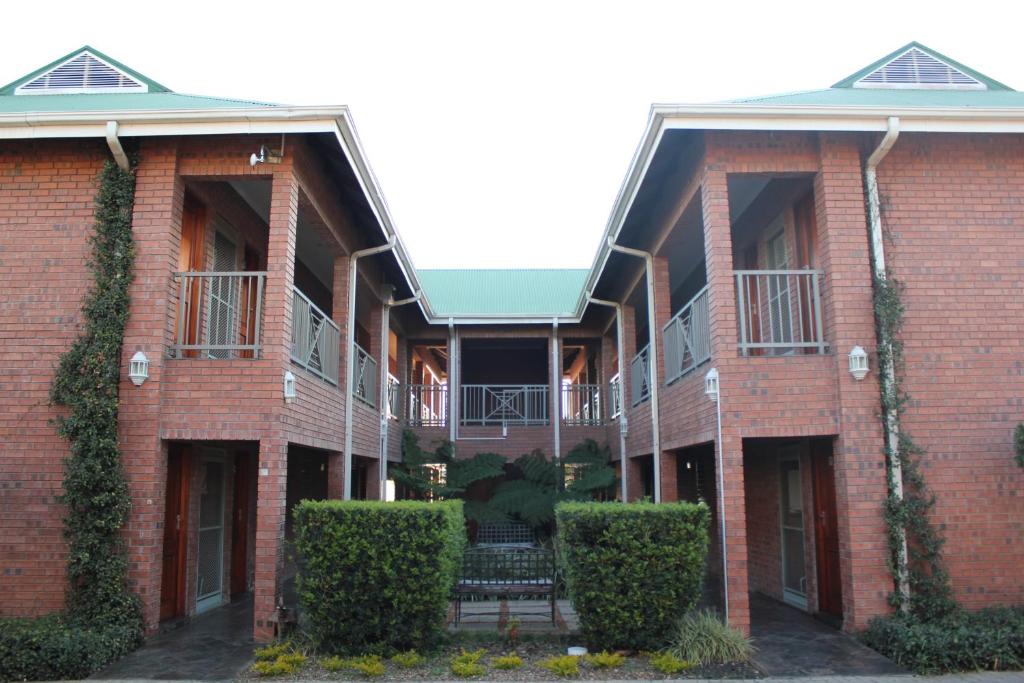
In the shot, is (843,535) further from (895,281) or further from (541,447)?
(541,447)

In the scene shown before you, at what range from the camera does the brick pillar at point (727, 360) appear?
7367 millimetres

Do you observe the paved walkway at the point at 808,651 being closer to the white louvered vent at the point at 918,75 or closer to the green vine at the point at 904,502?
the green vine at the point at 904,502

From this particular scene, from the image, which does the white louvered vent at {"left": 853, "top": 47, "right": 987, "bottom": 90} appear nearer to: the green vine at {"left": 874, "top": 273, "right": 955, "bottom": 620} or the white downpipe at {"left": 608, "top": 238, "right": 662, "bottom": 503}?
the white downpipe at {"left": 608, "top": 238, "right": 662, "bottom": 503}

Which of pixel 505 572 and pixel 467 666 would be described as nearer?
pixel 467 666

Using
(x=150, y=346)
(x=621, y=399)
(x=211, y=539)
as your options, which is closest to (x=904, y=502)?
(x=621, y=399)

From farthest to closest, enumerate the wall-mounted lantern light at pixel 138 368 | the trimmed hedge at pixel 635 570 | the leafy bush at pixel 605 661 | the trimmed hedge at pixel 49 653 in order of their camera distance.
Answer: the wall-mounted lantern light at pixel 138 368 < the trimmed hedge at pixel 635 570 < the leafy bush at pixel 605 661 < the trimmed hedge at pixel 49 653

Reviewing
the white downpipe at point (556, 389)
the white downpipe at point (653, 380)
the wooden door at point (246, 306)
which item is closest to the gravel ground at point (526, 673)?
the white downpipe at point (653, 380)

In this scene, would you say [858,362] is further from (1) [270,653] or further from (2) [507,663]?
(1) [270,653]

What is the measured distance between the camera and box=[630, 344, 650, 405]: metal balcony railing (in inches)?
495

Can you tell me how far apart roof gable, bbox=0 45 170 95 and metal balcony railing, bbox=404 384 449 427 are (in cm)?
818

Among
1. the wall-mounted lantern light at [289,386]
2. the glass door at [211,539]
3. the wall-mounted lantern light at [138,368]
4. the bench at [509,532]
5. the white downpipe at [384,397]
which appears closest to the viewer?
the wall-mounted lantern light at [138,368]

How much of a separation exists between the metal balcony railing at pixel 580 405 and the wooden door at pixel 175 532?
A: 348 inches

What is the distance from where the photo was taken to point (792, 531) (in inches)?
397

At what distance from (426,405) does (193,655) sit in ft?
34.9
